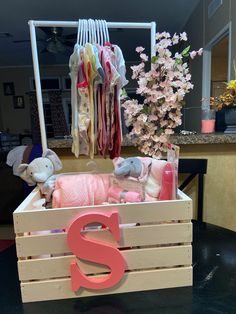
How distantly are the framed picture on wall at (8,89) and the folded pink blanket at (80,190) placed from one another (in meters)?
6.35

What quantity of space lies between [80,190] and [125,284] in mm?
333

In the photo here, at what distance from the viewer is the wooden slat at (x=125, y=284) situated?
2.25ft

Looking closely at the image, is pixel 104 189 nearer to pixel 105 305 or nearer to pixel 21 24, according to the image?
pixel 105 305

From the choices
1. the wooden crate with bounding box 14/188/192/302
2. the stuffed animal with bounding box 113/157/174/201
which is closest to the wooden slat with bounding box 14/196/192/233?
the wooden crate with bounding box 14/188/192/302

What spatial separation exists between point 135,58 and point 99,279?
5951 mm

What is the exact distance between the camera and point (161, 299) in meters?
0.67

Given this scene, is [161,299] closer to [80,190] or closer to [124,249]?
[124,249]

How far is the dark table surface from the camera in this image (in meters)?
0.64

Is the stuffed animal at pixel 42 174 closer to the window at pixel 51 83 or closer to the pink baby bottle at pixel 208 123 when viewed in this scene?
the pink baby bottle at pixel 208 123

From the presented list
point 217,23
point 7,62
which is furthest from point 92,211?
point 7,62

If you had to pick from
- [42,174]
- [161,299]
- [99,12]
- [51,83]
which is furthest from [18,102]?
[161,299]

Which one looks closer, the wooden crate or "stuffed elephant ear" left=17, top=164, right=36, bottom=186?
the wooden crate

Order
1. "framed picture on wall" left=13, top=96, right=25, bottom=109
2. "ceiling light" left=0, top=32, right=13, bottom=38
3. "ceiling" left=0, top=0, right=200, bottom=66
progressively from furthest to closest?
"framed picture on wall" left=13, top=96, right=25, bottom=109 < "ceiling light" left=0, top=32, right=13, bottom=38 < "ceiling" left=0, top=0, right=200, bottom=66

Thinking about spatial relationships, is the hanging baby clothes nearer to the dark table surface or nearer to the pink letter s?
the pink letter s
